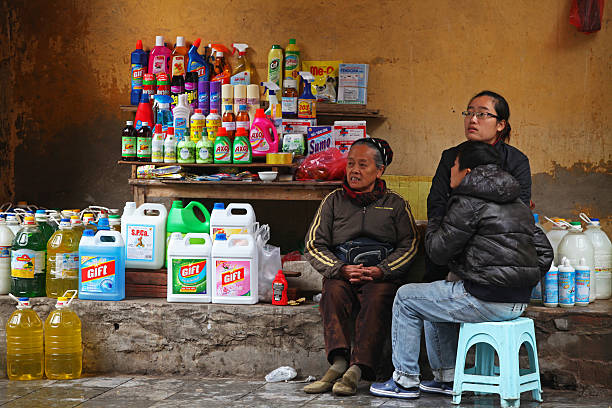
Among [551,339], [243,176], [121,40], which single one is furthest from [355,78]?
[551,339]

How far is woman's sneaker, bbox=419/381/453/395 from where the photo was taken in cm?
397

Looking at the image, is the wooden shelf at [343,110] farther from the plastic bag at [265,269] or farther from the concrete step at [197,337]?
the concrete step at [197,337]

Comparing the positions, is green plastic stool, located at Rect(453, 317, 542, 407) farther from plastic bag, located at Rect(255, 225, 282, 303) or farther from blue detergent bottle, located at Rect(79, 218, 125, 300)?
blue detergent bottle, located at Rect(79, 218, 125, 300)

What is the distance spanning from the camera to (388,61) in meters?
6.27

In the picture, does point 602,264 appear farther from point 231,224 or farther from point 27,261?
point 27,261

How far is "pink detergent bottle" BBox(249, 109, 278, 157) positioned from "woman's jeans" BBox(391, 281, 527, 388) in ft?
5.87

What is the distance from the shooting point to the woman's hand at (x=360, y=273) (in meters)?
4.17

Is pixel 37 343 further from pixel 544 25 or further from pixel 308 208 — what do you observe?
pixel 544 25

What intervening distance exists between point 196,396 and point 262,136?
203 cm

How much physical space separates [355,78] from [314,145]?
1.01m

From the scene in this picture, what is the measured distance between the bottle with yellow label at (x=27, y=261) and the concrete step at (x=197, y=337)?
91mm

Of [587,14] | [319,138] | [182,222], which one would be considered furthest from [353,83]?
[182,222]

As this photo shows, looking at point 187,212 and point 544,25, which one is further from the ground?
point 544,25

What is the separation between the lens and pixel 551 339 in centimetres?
415
